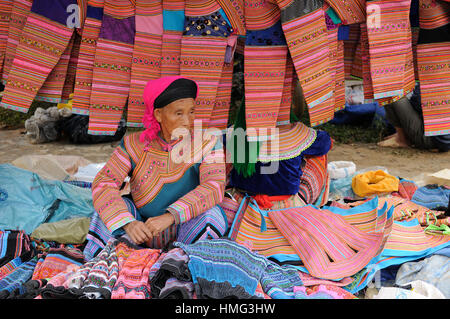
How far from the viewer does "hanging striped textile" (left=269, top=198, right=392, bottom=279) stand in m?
2.25

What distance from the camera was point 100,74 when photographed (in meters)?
2.71

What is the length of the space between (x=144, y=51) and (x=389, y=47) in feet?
4.85

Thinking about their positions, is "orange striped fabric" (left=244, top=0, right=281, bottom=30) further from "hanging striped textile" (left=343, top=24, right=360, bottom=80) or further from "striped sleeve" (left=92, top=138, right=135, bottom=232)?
"striped sleeve" (left=92, top=138, right=135, bottom=232)

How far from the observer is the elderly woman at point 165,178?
2.25m

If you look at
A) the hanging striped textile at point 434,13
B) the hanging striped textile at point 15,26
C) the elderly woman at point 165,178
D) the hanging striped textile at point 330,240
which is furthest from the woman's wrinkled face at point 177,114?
the hanging striped textile at point 434,13

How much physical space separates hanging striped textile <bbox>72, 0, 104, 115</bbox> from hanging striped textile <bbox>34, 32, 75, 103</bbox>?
150 millimetres

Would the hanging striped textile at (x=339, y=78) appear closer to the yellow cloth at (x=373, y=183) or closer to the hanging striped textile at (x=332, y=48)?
the hanging striped textile at (x=332, y=48)

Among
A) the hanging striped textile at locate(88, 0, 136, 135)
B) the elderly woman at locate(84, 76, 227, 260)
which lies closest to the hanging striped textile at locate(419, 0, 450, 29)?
the elderly woman at locate(84, 76, 227, 260)

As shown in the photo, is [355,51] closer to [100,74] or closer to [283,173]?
[283,173]

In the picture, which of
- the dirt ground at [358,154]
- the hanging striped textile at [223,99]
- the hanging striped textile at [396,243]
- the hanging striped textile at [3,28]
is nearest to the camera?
the hanging striped textile at [396,243]

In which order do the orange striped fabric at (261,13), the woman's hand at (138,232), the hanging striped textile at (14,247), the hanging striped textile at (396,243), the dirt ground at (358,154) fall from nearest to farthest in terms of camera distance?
the woman's hand at (138,232)
the hanging striped textile at (396,243)
the hanging striped textile at (14,247)
the orange striped fabric at (261,13)
the dirt ground at (358,154)

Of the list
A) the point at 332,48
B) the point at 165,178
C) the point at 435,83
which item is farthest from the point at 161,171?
the point at 435,83

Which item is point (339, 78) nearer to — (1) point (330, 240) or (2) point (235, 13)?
(2) point (235, 13)

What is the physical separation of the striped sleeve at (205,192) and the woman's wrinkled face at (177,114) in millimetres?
233
